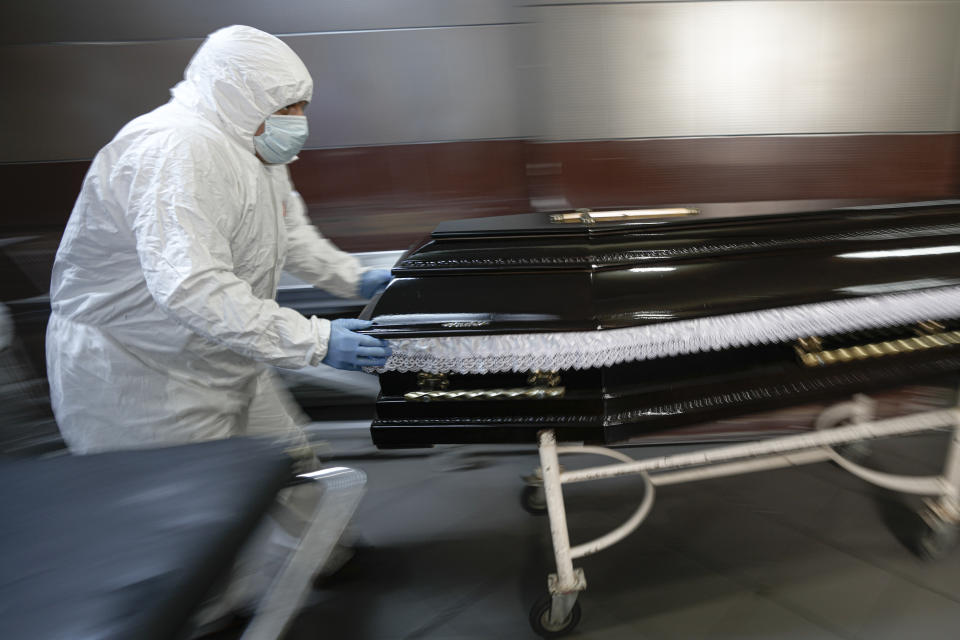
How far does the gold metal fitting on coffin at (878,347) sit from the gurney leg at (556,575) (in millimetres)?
594

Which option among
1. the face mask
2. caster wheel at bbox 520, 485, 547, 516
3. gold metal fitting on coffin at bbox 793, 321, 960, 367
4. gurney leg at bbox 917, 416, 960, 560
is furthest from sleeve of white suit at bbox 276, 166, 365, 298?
gurney leg at bbox 917, 416, 960, 560

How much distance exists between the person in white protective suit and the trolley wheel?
1630mm

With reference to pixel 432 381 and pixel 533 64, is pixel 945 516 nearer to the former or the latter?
pixel 432 381

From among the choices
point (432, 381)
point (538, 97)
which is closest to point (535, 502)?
point (432, 381)

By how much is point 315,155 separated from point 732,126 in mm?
1645

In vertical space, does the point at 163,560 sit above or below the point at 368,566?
above

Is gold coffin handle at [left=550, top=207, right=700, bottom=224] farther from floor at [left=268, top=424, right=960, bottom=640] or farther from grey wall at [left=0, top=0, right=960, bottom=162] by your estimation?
floor at [left=268, top=424, right=960, bottom=640]

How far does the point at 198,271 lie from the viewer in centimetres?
114

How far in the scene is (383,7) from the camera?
6.86 ft

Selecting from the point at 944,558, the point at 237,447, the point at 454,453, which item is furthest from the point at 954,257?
the point at 454,453

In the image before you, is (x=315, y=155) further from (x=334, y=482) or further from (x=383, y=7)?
(x=334, y=482)

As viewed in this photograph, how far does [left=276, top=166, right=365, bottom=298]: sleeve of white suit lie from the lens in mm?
1744

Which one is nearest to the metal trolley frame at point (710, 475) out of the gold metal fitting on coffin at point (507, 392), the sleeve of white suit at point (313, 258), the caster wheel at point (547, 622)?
the caster wheel at point (547, 622)

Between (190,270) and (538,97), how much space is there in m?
1.48
